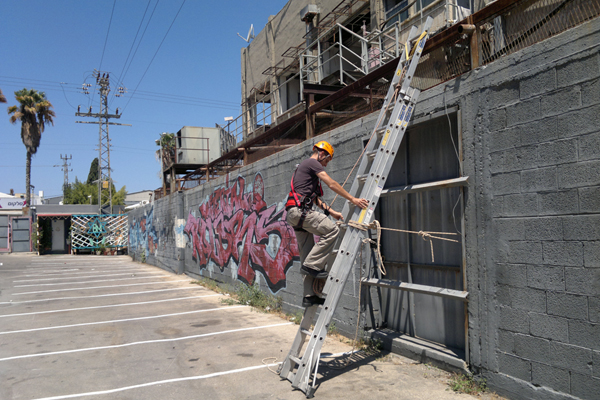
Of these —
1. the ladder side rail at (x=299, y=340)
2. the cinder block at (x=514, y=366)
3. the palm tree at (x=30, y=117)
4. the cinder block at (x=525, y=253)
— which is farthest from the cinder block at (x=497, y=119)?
the palm tree at (x=30, y=117)

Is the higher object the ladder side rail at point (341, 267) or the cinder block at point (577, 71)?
the cinder block at point (577, 71)

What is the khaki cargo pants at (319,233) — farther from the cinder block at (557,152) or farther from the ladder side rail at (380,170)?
the cinder block at (557,152)

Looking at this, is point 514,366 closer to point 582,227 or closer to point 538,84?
point 582,227

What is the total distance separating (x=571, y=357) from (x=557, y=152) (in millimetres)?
1659

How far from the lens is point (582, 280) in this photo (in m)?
3.48

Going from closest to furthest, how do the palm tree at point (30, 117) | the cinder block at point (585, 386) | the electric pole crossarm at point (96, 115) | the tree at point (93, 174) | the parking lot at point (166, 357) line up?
the cinder block at point (585, 386)
the parking lot at point (166, 357)
the palm tree at point (30, 117)
the electric pole crossarm at point (96, 115)
the tree at point (93, 174)

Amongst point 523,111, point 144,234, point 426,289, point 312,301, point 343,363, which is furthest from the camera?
point 144,234

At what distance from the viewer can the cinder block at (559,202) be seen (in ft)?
11.7

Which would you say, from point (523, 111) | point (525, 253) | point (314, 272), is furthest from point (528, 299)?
point (314, 272)

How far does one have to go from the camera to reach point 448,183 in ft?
15.3

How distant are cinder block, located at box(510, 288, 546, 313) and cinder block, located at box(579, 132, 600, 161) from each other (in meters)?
1.17

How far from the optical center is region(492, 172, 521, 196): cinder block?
4043mm

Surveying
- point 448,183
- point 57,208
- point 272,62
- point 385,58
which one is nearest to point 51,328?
point 448,183

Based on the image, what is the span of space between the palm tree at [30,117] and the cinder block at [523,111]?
4109 centimetres
